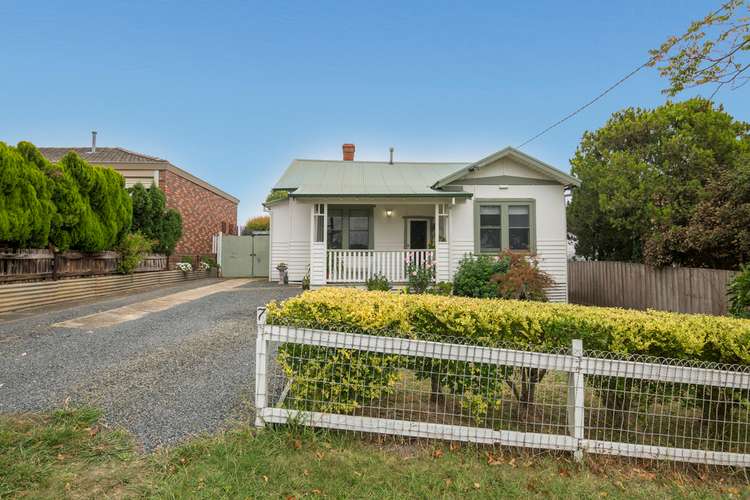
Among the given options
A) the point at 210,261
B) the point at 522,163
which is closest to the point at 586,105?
the point at 522,163

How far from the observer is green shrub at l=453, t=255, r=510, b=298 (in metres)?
10.5

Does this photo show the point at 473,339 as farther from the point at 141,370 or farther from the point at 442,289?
the point at 442,289

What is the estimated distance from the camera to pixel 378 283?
36.6 ft

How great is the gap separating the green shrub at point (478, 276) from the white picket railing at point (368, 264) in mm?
1042

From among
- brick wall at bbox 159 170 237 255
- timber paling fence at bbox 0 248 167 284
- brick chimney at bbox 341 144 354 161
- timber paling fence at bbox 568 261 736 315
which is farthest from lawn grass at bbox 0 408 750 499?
brick wall at bbox 159 170 237 255

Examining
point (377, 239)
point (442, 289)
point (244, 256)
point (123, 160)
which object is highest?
point (123, 160)

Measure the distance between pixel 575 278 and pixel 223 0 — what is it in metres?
15.4

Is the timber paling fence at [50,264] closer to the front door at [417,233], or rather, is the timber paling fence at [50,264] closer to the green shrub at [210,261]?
the green shrub at [210,261]

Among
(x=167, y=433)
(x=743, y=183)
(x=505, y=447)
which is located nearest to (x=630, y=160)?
(x=743, y=183)

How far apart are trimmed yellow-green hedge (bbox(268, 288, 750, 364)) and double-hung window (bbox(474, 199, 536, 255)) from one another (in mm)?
8798

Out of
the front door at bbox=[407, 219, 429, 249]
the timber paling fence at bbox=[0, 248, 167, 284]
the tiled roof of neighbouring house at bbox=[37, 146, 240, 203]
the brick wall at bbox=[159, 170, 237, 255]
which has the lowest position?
the timber paling fence at bbox=[0, 248, 167, 284]

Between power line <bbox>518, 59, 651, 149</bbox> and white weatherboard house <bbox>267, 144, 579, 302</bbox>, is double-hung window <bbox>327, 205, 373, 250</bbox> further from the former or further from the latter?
power line <bbox>518, 59, 651, 149</bbox>

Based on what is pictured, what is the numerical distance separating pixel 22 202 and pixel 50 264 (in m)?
2.16

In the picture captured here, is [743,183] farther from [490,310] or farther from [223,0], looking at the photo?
[223,0]
